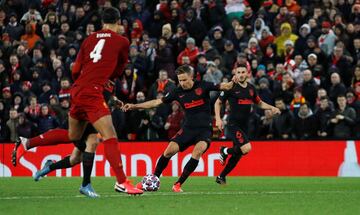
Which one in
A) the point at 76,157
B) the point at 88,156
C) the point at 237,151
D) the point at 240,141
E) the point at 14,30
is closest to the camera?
the point at 88,156

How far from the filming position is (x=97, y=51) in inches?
521

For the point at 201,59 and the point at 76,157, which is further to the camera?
the point at 201,59

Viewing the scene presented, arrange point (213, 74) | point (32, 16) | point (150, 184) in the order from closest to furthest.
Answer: point (150, 184)
point (213, 74)
point (32, 16)

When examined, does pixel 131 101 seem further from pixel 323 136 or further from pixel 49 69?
pixel 323 136

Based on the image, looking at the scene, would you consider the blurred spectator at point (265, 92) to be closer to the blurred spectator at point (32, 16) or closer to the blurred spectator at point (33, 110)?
the blurred spectator at point (33, 110)

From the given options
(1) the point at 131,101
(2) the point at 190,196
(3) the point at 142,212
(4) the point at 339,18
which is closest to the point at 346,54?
(4) the point at 339,18

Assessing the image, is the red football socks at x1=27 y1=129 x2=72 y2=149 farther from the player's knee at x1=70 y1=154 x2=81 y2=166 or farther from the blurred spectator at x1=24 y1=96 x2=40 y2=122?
the blurred spectator at x1=24 y1=96 x2=40 y2=122

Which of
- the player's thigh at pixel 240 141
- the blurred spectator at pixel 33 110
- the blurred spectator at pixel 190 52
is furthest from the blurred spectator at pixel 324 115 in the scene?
the blurred spectator at pixel 33 110

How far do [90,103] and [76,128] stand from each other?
658 millimetres

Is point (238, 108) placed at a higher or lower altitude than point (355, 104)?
higher

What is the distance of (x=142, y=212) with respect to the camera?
11.5 m

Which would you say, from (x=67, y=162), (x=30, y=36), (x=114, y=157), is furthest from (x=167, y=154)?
(x=30, y=36)

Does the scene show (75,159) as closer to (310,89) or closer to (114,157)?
(114,157)

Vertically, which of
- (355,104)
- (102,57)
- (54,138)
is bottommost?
(355,104)
